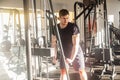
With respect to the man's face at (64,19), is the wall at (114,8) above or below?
above

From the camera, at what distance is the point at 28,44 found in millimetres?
1829

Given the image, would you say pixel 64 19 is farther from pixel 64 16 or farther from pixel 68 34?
pixel 68 34

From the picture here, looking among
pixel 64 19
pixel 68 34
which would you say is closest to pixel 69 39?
pixel 68 34

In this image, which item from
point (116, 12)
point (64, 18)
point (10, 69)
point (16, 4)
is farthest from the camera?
point (116, 12)

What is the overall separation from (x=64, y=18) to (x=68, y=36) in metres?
0.30

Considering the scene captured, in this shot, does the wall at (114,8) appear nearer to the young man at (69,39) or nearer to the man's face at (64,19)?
the young man at (69,39)

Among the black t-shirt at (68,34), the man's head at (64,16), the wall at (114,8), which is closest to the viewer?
the man's head at (64,16)

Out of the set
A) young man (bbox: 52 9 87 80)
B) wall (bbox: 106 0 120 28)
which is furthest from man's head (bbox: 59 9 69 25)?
wall (bbox: 106 0 120 28)

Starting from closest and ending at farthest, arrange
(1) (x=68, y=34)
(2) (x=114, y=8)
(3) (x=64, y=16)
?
1. (3) (x=64, y=16)
2. (1) (x=68, y=34)
3. (2) (x=114, y=8)

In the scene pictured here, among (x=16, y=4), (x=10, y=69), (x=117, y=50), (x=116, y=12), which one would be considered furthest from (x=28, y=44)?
(x=116, y=12)

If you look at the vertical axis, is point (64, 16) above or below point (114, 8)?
below

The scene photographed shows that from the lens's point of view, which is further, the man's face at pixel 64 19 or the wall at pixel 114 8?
the wall at pixel 114 8

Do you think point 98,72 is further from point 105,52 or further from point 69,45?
point 69,45

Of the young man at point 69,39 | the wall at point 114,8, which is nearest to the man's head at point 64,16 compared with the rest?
the young man at point 69,39
